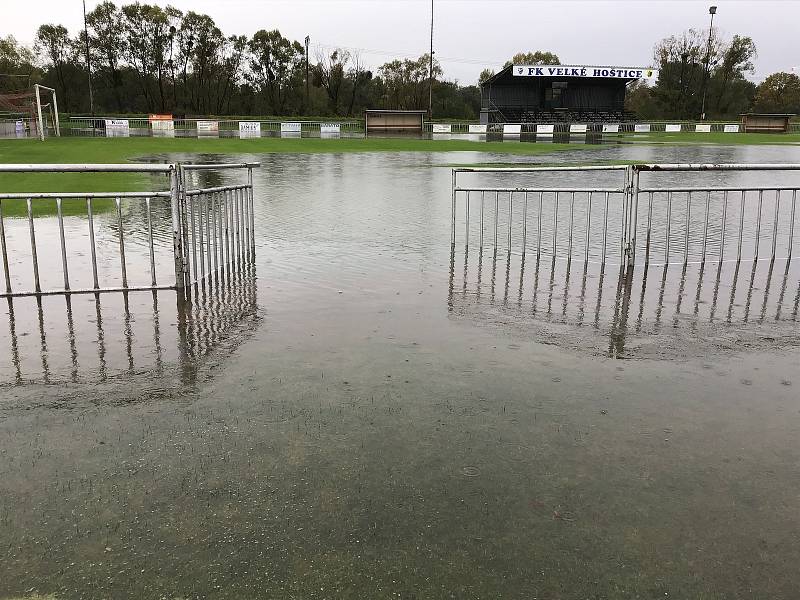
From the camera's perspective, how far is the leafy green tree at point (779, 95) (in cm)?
10825

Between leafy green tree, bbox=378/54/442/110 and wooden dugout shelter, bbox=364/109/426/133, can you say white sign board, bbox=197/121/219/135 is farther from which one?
leafy green tree, bbox=378/54/442/110

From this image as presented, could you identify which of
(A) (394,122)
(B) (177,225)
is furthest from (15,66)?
(B) (177,225)

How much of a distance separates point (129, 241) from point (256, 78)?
9921 centimetres

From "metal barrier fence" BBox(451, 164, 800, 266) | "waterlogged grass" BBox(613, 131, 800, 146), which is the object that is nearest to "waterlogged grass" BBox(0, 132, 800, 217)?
"metal barrier fence" BBox(451, 164, 800, 266)

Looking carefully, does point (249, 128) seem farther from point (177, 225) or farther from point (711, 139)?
point (177, 225)

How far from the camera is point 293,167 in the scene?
27.1 meters

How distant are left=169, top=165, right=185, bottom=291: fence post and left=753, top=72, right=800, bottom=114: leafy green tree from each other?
120m

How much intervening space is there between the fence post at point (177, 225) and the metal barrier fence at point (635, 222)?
10.9 ft

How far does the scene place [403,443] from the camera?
13.3 ft

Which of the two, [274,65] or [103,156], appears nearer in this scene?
[103,156]

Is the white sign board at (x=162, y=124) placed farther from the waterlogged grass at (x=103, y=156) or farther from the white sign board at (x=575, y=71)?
the white sign board at (x=575, y=71)

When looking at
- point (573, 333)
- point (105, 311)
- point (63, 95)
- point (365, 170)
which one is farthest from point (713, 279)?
point (63, 95)

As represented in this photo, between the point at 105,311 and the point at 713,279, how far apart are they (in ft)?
22.4

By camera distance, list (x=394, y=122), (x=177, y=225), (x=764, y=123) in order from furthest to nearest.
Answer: (x=764, y=123), (x=394, y=122), (x=177, y=225)
